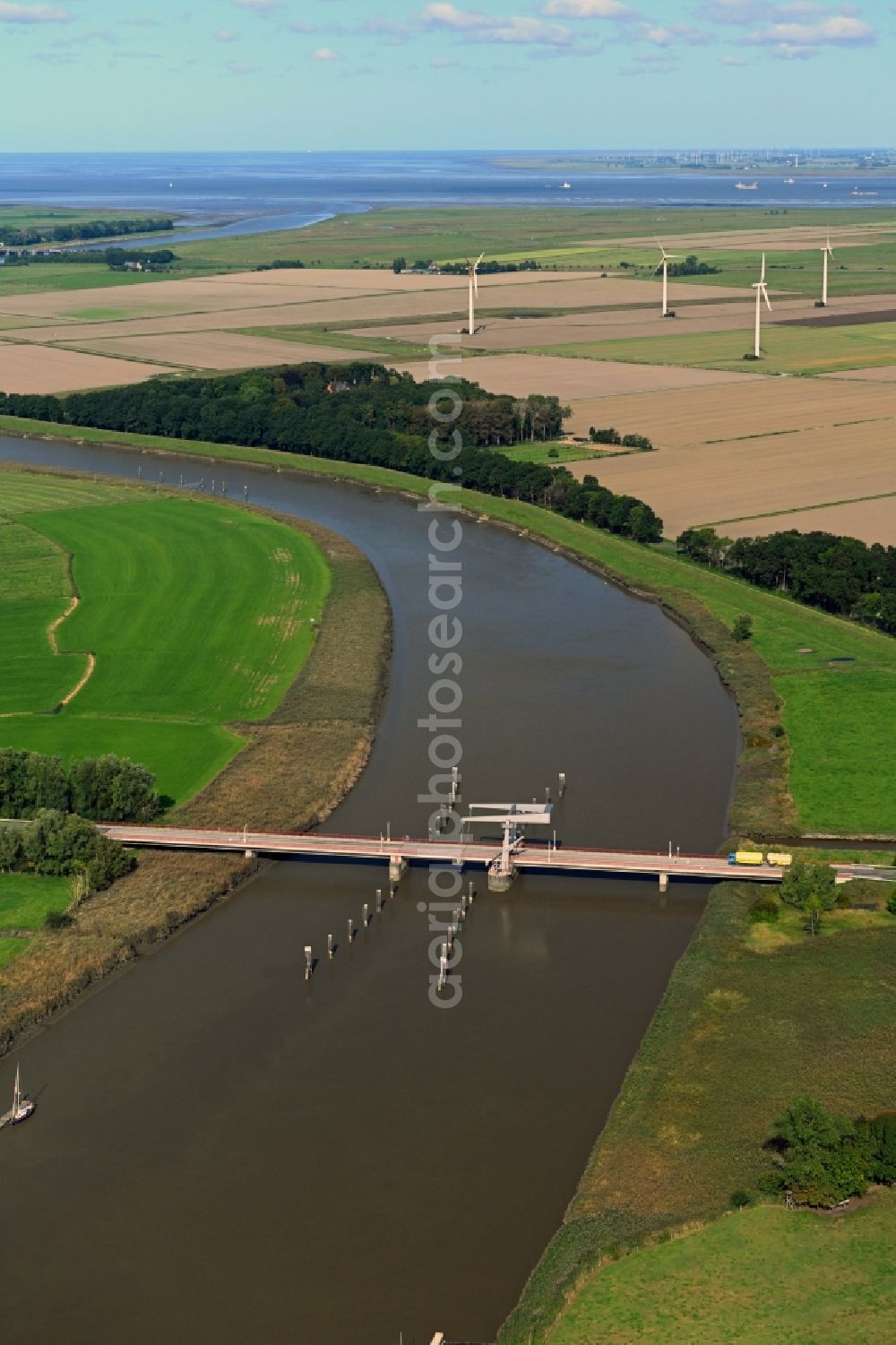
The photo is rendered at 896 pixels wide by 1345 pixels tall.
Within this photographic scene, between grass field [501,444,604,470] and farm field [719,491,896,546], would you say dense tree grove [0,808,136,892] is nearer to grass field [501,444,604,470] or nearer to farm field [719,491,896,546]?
farm field [719,491,896,546]

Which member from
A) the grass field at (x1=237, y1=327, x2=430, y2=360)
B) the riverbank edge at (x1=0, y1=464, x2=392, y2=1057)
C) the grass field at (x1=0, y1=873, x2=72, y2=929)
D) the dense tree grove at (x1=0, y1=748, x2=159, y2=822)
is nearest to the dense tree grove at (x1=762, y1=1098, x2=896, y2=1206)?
the riverbank edge at (x1=0, y1=464, x2=392, y2=1057)

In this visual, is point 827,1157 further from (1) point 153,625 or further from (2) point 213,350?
(2) point 213,350

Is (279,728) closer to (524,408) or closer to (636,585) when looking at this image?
(636,585)

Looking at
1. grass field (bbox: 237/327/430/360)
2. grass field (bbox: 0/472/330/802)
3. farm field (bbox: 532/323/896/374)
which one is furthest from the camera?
grass field (bbox: 237/327/430/360)

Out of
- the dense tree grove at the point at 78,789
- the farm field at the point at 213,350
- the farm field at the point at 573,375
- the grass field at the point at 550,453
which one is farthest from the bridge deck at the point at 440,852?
the farm field at the point at 213,350

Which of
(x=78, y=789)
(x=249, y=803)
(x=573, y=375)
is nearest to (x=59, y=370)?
(x=573, y=375)

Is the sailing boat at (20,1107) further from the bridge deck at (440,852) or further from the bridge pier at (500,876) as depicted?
the bridge pier at (500,876)
